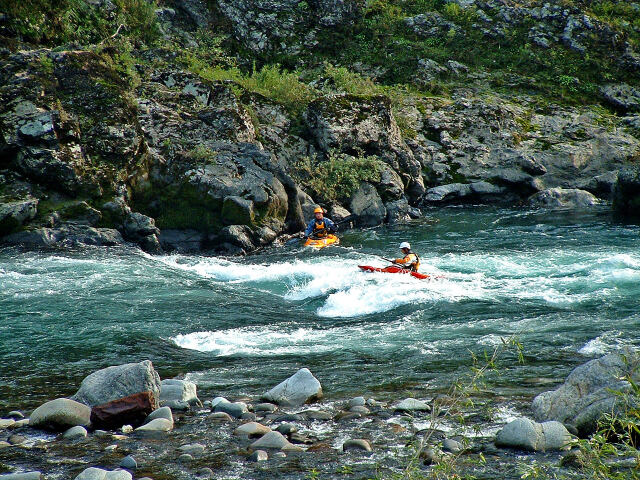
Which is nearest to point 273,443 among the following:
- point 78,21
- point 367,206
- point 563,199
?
point 367,206

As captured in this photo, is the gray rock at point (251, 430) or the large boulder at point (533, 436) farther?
the gray rock at point (251, 430)

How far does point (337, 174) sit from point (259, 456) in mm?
16785

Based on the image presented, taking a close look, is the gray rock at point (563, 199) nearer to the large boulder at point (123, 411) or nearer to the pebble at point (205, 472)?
the large boulder at point (123, 411)

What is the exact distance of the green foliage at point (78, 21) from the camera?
19953mm

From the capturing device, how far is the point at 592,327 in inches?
348

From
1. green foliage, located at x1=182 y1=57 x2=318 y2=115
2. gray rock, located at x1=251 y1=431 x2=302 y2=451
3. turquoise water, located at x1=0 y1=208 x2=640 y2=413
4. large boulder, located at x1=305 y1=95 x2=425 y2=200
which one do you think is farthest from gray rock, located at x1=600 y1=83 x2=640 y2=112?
gray rock, located at x1=251 y1=431 x2=302 y2=451

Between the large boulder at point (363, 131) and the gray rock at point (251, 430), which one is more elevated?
the large boulder at point (363, 131)

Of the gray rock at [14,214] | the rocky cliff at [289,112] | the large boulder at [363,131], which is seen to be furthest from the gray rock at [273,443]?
the large boulder at [363,131]

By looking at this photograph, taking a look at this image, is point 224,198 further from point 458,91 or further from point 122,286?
point 458,91

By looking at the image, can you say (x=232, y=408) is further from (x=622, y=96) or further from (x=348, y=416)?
(x=622, y=96)

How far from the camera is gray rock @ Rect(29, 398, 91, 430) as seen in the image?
5207 millimetres

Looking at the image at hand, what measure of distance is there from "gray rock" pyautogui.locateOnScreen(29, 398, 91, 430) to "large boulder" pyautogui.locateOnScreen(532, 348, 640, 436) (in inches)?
166

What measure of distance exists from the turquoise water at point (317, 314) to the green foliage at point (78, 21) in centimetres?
1038

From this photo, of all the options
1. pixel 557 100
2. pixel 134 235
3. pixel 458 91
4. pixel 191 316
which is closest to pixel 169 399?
pixel 191 316
